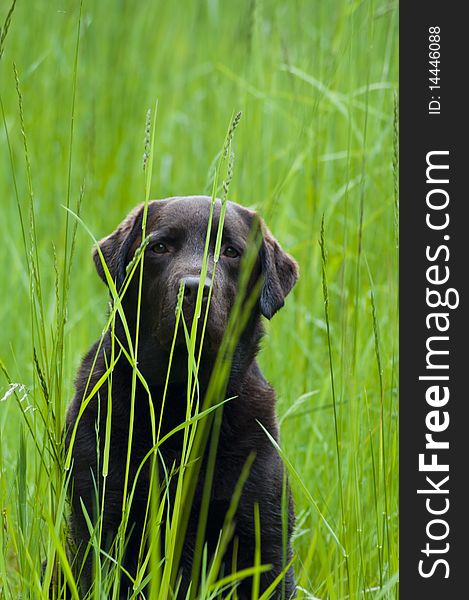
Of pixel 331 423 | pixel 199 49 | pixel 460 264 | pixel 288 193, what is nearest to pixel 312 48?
pixel 199 49

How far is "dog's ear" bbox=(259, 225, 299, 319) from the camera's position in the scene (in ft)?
9.47

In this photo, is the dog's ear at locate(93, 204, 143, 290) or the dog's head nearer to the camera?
the dog's head

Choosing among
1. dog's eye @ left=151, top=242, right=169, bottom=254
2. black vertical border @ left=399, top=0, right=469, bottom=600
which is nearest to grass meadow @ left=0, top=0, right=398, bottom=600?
black vertical border @ left=399, top=0, right=469, bottom=600

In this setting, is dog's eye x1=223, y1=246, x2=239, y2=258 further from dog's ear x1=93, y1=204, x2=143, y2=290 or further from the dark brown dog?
dog's ear x1=93, y1=204, x2=143, y2=290

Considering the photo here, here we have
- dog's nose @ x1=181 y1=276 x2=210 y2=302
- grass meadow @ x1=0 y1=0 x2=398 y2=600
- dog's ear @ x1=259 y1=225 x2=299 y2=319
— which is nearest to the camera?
dog's nose @ x1=181 y1=276 x2=210 y2=302

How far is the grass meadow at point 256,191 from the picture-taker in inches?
101

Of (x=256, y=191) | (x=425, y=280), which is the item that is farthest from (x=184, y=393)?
(x=256, y=191)

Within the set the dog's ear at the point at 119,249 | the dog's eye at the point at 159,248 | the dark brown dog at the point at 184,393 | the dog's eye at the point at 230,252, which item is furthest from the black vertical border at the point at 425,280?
the dog's ear at the point at 119,249

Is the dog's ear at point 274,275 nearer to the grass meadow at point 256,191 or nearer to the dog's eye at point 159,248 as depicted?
the grass meadow at point 256,191

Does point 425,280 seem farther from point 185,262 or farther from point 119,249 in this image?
point 119,249

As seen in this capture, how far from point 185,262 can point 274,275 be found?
0.35 m

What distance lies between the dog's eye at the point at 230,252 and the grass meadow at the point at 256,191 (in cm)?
27

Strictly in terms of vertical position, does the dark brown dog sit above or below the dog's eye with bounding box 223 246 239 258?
below

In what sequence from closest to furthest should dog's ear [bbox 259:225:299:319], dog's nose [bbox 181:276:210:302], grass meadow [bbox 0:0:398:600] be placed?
dog's nose [bbox 181:276:210:302], grass meadow [bbox 0:0:398:600], dog's ear [bbox 259:225:299:319]
